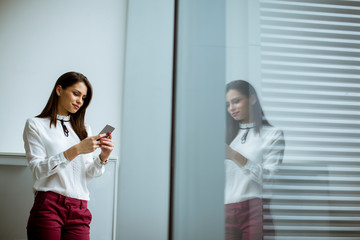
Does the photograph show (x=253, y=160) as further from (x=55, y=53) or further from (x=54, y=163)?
(x=55, y=53)

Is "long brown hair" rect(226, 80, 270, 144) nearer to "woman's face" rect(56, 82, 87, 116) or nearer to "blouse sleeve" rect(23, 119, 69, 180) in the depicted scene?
"blouse sleeve" rect(23, 119, 69, 180)

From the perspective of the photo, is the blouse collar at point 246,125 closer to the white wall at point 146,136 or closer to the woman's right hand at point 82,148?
the woman's right hand at point 82,148

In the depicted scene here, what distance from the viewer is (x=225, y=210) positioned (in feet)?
1.44

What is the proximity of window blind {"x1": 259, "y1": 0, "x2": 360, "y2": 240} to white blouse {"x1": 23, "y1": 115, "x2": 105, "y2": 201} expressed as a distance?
1349 millimetres

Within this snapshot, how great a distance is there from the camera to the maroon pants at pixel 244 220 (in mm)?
280

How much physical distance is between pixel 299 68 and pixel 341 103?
0.13 feet

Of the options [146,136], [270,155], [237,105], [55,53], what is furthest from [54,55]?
[270,155]

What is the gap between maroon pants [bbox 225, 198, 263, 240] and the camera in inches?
11.0

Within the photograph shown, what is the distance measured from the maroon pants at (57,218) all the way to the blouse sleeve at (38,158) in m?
0.10

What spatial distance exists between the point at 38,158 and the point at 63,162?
0.43 ft

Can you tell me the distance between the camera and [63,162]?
144 centimetres

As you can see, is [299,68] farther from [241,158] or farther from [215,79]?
[215,79]

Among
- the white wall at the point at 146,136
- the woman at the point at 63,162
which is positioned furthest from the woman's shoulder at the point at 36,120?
the white wall at the point at 146,136

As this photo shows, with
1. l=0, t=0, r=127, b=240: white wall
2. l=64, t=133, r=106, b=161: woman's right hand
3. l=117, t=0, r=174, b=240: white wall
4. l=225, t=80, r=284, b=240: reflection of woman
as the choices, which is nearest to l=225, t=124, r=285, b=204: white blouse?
l=225, t=80, r=284, b=240: reflection of woman
